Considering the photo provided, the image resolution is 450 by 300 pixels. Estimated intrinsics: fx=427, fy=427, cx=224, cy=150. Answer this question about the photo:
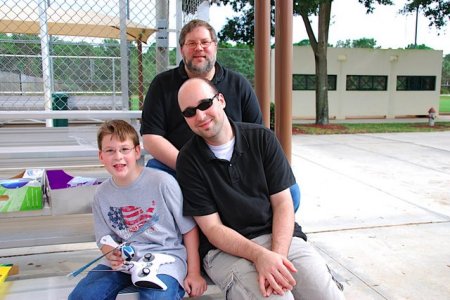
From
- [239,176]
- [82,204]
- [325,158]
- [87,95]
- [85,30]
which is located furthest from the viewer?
[87,95]

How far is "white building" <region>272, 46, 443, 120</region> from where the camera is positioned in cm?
1883

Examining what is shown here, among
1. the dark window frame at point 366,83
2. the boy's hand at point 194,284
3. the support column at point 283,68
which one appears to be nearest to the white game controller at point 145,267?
the boy's hand at point 194,284

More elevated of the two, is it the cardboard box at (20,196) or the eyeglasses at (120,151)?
the eyeglasses at (120,151)

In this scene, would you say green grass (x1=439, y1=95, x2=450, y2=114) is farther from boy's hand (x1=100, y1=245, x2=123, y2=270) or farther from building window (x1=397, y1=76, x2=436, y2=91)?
boy's hand (x1=100, y1=245, x2=123, y2=270)

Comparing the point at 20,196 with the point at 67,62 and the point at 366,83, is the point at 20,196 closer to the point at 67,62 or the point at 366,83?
the point at 67,62

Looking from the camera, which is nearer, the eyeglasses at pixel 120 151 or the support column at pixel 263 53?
the eyeglasses at pixel 120 151

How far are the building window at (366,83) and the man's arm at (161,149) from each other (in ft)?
60.0

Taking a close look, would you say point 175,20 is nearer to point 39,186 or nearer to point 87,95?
point 39,186

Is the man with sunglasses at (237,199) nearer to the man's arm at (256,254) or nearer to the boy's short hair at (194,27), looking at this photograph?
the man's arm at (256,254)

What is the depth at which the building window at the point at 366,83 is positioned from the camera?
1967cm

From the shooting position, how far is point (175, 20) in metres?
4.11

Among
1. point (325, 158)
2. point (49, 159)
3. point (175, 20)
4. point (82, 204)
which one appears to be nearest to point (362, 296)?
point (82, 204)

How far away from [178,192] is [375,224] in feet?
9.50

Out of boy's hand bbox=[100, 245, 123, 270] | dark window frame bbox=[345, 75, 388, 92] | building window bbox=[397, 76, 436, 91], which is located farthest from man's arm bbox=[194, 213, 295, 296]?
building window bbox=[397, 76, 436, 91]
